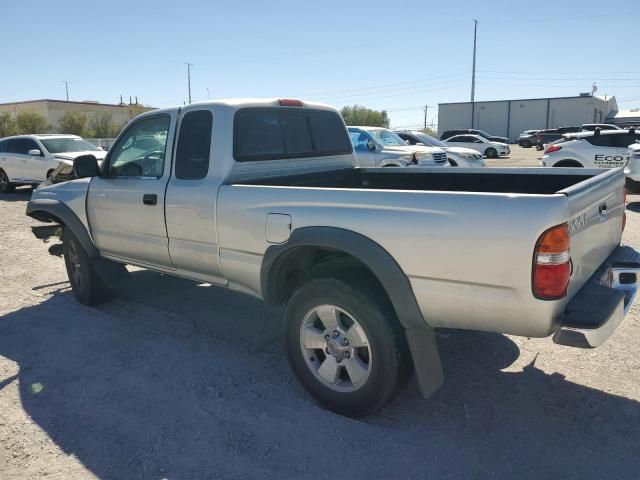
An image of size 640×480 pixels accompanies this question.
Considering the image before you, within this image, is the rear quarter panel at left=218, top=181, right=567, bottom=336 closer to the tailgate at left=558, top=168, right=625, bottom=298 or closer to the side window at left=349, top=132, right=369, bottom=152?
the tailgate at left=558, top=168, right=625, bottom=298

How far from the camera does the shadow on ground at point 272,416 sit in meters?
2.82

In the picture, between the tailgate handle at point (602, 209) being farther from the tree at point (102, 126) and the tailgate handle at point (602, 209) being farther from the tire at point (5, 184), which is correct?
the tree at point (102, 126)

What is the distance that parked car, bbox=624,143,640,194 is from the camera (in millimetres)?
10297

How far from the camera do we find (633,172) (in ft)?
34.3

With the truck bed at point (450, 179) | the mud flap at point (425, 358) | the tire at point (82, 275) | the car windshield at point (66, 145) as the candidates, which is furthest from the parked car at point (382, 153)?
the mud flap at point (425, 358)

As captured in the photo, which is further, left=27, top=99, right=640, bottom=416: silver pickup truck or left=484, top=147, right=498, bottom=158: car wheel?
left=484, top=147, right=498, bottom=158: car wheel

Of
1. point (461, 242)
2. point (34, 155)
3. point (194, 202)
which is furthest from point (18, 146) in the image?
point (461, 242)

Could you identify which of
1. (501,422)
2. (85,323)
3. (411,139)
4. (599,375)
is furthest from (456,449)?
(411,139)

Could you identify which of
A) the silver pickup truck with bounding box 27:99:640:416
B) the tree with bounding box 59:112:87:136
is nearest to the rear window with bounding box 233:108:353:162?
the silver pickup truck with bounding box 27:99:640:416

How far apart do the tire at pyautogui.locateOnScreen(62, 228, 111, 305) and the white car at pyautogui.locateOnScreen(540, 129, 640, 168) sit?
11158mm

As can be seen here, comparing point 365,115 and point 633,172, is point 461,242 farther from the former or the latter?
point 365,115

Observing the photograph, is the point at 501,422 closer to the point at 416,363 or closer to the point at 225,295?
the point at 416,363

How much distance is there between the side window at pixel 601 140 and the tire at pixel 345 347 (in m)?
11.6

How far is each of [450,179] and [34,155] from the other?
13028 millimetres
